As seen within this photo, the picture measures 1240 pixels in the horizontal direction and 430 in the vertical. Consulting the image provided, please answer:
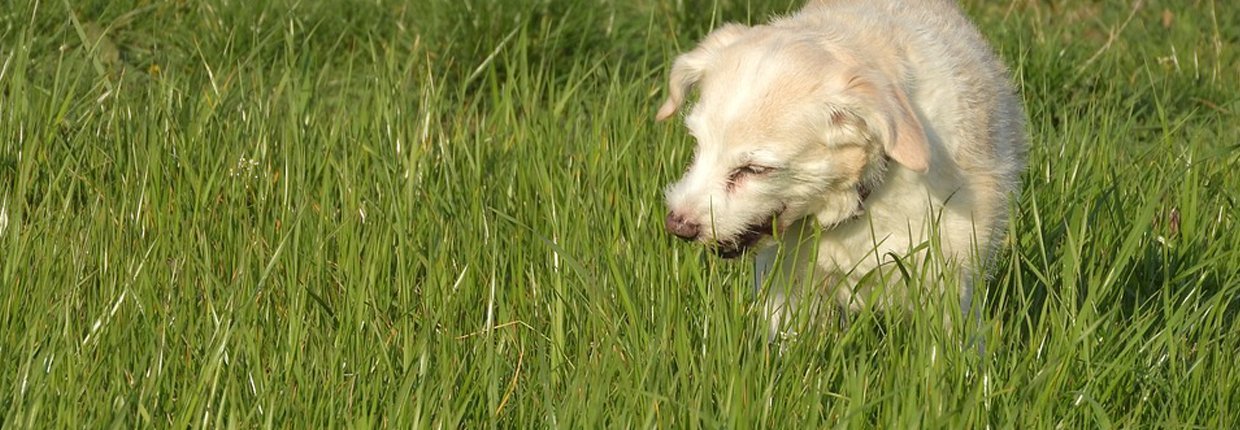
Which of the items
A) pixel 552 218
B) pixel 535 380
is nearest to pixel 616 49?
pixel 552 218

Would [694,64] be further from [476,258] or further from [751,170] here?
[476,258]

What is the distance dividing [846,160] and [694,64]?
1.45 ft

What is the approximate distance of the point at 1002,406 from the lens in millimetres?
3088

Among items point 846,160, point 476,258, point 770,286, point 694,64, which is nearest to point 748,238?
point 770,286

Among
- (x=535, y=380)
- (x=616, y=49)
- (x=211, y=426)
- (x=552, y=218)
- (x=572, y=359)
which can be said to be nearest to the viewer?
(x=211, y=426)

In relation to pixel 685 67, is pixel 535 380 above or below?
below

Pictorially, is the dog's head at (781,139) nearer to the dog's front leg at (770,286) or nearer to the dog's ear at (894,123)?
the dog's ear at (894,123)

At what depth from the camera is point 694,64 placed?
146 inches

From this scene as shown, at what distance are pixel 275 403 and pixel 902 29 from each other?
1629 millimetres

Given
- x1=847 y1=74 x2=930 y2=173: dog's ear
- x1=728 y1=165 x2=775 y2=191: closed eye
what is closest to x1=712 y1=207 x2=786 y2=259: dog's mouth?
x1=728 y1=165 x2=775 y2=191: closed eye

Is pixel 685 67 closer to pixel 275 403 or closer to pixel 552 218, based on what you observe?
pixel 552 218

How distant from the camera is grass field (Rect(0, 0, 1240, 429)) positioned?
304 cm

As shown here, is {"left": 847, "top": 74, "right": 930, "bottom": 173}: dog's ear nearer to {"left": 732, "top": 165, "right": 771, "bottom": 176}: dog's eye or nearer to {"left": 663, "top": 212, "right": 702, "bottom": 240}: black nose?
{"left": 732, "top": 165, "right": 771, "bottom": 176}: dog's eye

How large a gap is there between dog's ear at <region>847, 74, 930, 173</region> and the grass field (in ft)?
1.03
